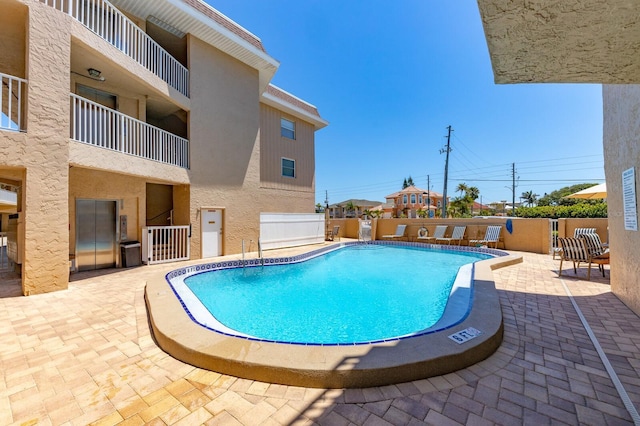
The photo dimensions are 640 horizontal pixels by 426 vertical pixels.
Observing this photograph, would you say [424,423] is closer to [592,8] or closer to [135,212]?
[592,8]

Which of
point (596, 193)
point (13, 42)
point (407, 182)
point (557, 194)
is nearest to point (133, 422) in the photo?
point (13, 42)

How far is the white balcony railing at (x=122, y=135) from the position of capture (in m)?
6.73

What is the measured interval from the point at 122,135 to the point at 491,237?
1434 cm

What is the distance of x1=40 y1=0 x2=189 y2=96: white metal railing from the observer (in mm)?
7043

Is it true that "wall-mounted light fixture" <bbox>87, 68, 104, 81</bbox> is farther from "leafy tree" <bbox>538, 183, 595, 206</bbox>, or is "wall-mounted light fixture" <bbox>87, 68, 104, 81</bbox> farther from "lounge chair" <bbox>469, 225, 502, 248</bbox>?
"leafy tree" <bbox>538, 183, 595, 206</bbox>

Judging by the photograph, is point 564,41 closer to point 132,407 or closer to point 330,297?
point 132,407

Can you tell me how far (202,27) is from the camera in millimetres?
9211

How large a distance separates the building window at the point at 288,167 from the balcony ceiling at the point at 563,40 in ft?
42.2

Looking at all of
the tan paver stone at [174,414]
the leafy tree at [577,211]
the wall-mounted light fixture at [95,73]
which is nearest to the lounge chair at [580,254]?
the tan paver stone at [174,414]

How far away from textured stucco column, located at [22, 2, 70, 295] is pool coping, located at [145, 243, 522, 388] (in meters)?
3.92

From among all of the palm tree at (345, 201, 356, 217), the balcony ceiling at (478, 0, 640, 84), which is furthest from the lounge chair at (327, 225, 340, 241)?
the palm tree at (345, 201, 356, 217)

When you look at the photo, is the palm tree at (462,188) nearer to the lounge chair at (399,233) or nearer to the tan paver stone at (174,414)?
the lounge chair at (399,233)

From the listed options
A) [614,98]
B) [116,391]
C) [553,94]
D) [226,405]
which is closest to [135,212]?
[116,391]

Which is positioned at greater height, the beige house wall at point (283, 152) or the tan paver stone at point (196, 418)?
the beige house wall at point (283, 152)
